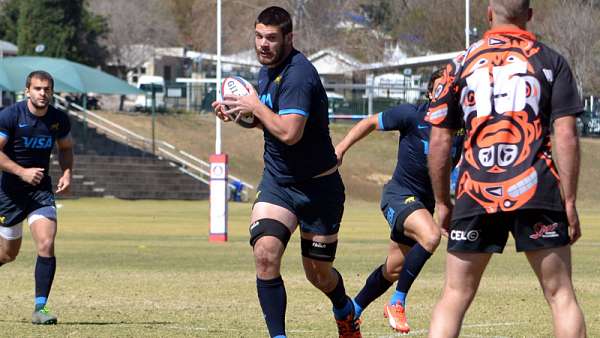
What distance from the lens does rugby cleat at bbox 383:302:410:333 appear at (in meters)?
10.2

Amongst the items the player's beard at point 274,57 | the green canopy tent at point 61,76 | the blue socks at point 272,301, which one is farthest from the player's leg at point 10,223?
the green canopy tent at point 61,76

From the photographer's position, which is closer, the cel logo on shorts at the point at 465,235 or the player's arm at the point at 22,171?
the cel logo on shorts at the point at 465,235

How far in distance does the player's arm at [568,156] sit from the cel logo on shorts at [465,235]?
457mm

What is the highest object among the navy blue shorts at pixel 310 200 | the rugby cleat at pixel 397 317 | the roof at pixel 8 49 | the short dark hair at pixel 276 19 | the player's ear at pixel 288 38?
the short dark hair at pixel 276 19

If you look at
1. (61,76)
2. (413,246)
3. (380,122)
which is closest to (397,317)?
(413,246)

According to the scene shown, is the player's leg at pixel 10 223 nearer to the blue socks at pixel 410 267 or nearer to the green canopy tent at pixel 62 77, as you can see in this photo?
the blue socks at pixel 410 267

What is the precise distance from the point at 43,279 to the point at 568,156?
225 inches

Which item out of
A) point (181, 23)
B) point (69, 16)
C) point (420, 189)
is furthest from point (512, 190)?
point (181, 23)

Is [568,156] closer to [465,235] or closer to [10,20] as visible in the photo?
[465,235]

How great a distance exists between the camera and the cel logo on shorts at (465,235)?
6.50 metres

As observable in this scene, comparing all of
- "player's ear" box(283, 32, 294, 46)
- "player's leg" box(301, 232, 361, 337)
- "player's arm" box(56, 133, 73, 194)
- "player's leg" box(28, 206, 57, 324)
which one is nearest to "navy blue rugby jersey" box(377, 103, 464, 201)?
"player's leg" box(301, 232, 361, 337)

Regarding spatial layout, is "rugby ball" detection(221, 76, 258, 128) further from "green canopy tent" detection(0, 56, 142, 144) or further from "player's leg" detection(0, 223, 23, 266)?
"green canopy tent" detection(0, 56, 142, 144)

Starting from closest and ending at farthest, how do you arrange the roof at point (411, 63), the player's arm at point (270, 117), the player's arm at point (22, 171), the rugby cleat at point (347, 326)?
1. the player's arm at point (270, 117)
2. the rugby cleat at point (347, 326)
3. the player's arm at point (22, 171)
4. the roof at point (411, 63)

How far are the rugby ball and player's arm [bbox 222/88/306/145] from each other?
42mm
